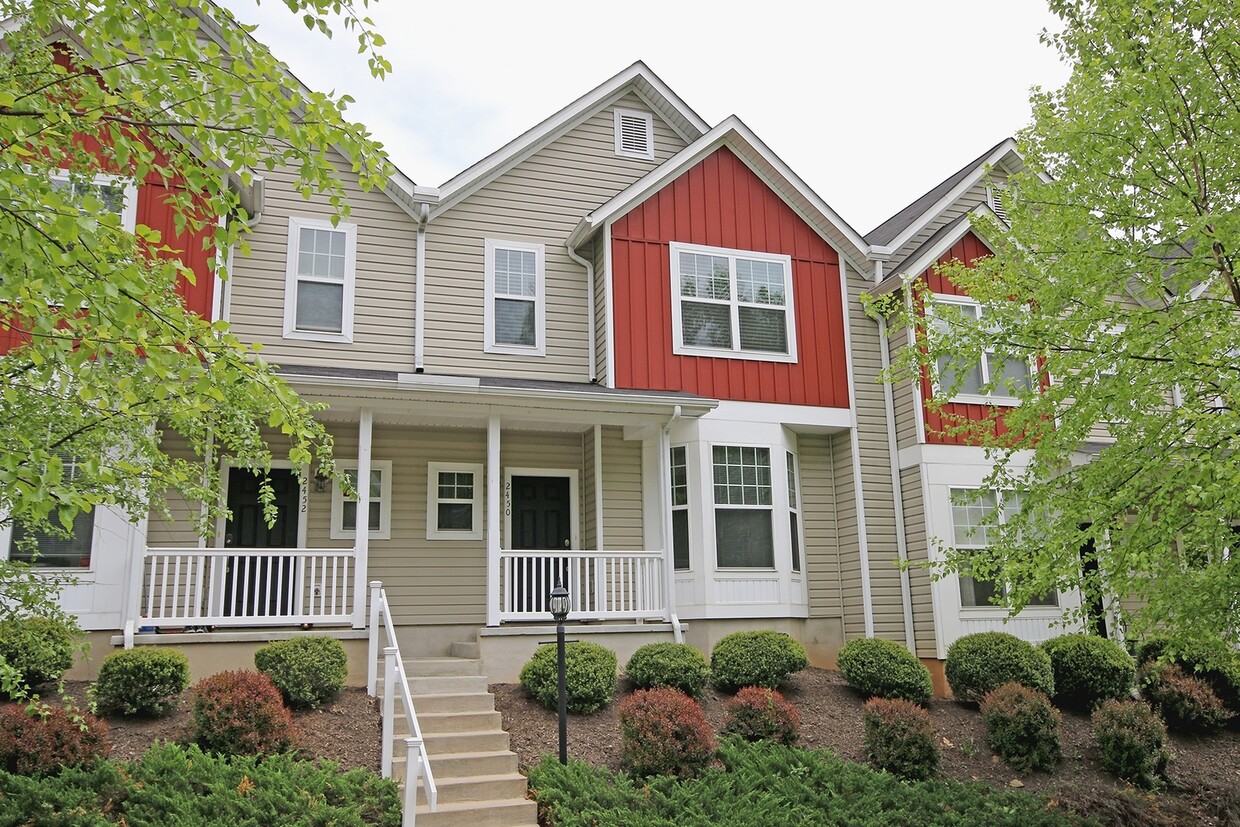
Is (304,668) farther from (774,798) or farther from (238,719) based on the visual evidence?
(774,798)

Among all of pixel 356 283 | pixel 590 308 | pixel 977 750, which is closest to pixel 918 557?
pixel 977 750

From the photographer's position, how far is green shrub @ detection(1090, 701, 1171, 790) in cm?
1073

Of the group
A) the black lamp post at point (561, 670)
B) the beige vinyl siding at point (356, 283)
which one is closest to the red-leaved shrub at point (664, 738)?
the black lamp post at point (561, 670)

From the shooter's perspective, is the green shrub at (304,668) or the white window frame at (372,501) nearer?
the green shrub at (304,668)

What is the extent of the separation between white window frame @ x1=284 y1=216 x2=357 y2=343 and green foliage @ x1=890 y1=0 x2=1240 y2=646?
26.3 feet

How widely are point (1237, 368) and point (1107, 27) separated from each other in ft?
11.4

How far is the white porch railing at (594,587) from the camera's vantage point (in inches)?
486

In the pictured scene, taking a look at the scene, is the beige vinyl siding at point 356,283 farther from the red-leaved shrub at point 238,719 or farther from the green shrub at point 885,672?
the green shrub at point 885,672

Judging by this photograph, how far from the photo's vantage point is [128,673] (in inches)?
370

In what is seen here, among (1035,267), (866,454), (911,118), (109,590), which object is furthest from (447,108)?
(1035,267)

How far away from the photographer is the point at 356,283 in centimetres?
1384

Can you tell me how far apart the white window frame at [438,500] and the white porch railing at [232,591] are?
1.32 m

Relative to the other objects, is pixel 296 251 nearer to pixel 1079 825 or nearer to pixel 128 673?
pixel 128 673

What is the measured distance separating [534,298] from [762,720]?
7.06 meters
